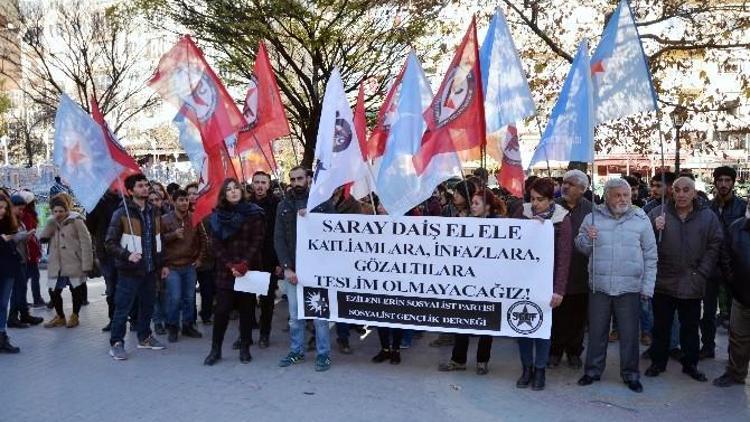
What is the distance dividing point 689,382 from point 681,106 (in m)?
8.07

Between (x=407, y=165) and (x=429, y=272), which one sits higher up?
(x=407, y=165)

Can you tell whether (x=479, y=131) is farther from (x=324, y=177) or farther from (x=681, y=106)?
(x=681, y=106)

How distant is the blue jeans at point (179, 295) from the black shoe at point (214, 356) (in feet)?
3.62

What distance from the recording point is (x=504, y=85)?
265 inches

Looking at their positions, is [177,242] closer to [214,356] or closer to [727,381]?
[214,356]

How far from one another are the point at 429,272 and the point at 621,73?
257 centimetres

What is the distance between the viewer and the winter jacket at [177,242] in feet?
25.4

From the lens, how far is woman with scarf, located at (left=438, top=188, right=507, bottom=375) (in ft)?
20.5

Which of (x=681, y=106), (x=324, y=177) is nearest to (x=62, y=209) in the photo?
(x=324, y=177)

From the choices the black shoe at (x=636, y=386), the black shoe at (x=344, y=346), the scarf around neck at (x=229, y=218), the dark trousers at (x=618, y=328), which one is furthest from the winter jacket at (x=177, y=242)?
the black shoe at (x=636, y=386)

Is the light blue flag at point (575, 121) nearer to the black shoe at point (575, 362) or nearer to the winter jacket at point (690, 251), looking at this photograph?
the winter jacket at point (690, 251)

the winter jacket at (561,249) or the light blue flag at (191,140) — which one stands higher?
the light blue flag at (191,140)

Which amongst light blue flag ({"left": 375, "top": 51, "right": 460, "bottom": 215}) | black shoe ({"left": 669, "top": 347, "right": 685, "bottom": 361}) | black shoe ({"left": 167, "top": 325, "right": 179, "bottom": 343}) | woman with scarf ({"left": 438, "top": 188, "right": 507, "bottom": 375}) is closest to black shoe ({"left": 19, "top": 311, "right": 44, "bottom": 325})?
black shoe ({"left": 167, "top": 325, "right": 179, "bottom": 343})

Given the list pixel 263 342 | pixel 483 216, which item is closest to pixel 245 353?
pixel 263 342
